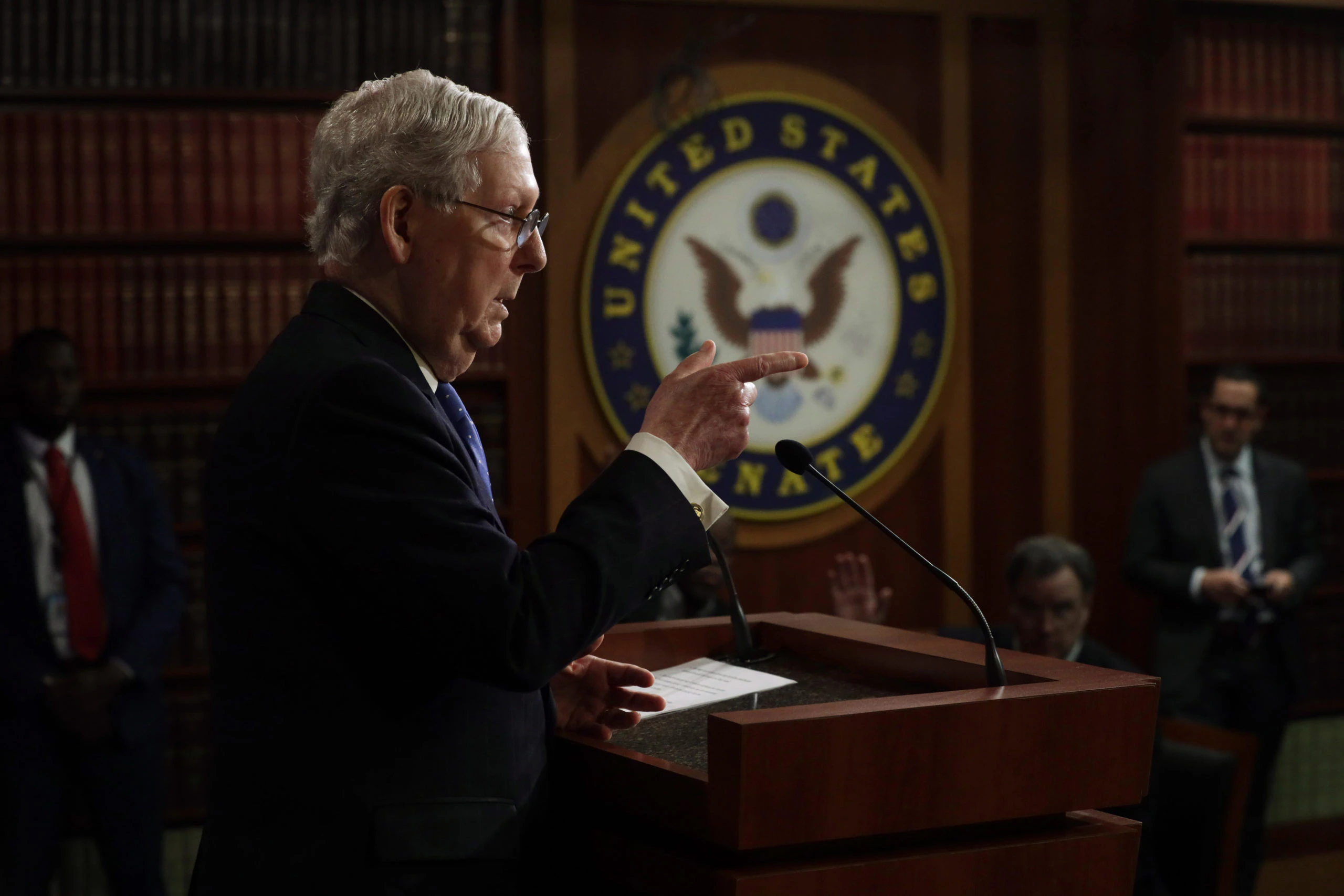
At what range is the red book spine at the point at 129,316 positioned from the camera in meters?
3.96

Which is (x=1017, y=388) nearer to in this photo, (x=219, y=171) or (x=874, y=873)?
(x=219, y=171)

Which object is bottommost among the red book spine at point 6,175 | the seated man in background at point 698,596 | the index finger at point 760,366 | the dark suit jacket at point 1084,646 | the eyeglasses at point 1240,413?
the dark suit jacket at point 1084,646

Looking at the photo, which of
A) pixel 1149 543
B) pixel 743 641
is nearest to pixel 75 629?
pixel 743 641

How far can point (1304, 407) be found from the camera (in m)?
5.08

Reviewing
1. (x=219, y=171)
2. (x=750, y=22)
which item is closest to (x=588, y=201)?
(x=750, y=22)

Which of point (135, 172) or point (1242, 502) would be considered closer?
point (135, 172)

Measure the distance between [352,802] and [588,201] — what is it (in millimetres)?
3257

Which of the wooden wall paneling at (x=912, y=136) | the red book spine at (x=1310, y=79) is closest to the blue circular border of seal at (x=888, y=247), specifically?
the wooden wall paneling at (x=912, y=136)

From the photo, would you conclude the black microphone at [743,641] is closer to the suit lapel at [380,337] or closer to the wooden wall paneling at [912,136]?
the suit lapel at [380,337]

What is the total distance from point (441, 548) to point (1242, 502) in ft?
12.7

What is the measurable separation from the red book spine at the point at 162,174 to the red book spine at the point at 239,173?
137 mm

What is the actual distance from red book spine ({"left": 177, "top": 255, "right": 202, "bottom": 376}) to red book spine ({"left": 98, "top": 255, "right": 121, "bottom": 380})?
6.2 inches

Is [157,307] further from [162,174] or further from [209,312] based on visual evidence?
[162,174]

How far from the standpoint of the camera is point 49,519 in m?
3.82
